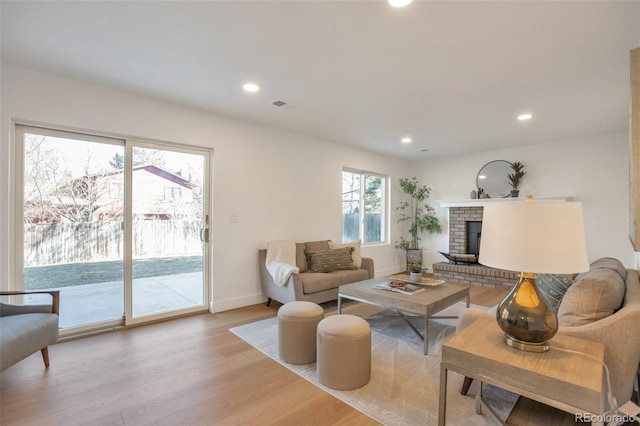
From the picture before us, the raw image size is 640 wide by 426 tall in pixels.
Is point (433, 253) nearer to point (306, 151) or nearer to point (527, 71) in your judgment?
point (306, 151)

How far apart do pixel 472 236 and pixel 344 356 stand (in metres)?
4.79

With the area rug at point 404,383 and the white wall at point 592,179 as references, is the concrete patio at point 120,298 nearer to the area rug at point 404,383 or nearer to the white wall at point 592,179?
the area rug at point 404,383

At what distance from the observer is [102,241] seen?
10.2 feet

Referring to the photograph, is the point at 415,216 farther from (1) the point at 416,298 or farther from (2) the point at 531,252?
(2) the point at 531,252

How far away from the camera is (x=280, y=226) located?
440 cm

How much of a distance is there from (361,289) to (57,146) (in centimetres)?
335

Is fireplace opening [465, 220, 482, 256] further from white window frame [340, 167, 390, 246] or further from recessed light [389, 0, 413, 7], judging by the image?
recessed light [389, 0, 413, 7]

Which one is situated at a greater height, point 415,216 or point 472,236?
point 415,216

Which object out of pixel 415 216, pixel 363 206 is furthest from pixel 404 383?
pixel 415 216

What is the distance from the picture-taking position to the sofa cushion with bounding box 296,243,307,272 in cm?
416

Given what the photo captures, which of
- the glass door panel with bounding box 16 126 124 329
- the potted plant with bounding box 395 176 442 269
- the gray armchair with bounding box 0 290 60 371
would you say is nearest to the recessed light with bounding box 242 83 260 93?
the glass door panel with bounding box 16 126 124 329

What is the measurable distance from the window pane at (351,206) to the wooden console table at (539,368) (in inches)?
158

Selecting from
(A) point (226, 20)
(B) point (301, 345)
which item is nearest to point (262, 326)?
(B) point (301, 345)

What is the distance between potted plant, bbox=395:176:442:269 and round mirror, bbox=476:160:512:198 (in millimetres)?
1104
